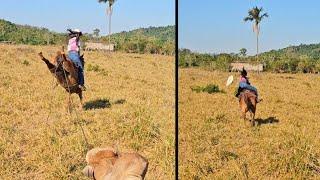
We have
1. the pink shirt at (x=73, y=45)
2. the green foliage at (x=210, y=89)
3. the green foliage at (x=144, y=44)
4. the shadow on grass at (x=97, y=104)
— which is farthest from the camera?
the green foliage at (x=144, y=44)

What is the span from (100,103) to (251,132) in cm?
412

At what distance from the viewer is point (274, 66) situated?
196 inches

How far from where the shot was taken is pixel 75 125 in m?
6.30

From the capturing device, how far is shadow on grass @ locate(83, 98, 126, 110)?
7.76 m

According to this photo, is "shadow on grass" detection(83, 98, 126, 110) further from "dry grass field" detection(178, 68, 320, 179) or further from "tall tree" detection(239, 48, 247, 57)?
"tall tree" detection(239, 48, 247, 57)

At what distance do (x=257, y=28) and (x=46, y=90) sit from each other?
21.5 ft

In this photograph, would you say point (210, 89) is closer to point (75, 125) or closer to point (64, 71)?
point (75, 125)

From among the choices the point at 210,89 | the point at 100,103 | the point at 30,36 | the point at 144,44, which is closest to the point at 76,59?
the point at 100,103

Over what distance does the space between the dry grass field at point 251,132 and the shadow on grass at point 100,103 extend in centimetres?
252

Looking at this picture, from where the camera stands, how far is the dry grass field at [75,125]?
460 centimetres

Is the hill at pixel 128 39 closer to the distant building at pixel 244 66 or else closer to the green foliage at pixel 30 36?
the green foliage at pixel 30 36

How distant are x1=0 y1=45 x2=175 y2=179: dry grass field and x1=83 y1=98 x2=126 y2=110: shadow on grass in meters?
0.02

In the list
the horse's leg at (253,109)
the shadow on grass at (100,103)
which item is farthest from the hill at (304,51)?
the shadow on grass at (100,103)

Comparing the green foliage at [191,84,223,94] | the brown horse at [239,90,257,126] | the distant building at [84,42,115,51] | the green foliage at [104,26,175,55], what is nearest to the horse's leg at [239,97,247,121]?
the brown horse at [239,90,257,126]
